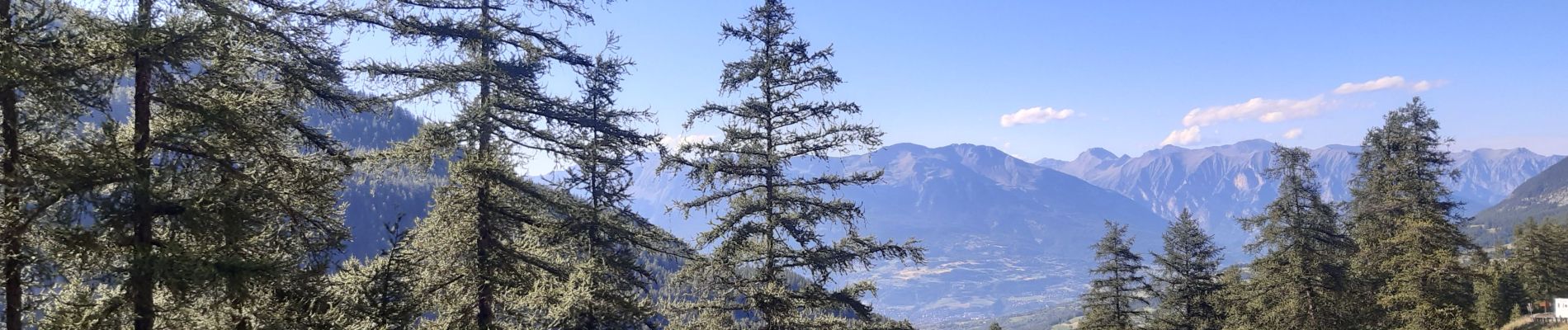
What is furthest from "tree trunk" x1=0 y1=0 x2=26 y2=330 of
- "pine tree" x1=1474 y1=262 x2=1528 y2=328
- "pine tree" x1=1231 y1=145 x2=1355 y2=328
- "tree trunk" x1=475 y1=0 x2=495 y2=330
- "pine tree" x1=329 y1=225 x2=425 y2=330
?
"pine tree" x1=1474 y1=262 x2=1528 y2=328

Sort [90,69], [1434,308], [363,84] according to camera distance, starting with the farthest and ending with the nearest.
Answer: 1. [1434,308]
2. [363,84]
3. [90,69]

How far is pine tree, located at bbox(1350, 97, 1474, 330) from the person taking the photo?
24234 millimetres

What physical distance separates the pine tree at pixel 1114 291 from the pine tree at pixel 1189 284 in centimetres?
145

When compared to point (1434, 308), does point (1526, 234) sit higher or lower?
higher

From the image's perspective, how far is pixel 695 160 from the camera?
14.1m

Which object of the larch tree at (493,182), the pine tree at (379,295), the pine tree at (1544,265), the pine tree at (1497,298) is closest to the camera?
the pine tree at (379,295)

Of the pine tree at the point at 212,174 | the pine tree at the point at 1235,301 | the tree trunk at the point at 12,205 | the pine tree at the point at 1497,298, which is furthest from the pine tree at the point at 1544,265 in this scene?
the tree trunk at the point at 12,205

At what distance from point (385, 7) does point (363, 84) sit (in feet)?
4.02

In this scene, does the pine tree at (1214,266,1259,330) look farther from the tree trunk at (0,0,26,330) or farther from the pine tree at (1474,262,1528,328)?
the tree trunk at (0,0,26,330)

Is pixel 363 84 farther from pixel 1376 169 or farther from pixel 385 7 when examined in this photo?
pixel 1376 169

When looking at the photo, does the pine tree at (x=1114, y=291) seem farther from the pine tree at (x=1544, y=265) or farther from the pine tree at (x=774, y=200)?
the pine tree at (x=1544, y=265)

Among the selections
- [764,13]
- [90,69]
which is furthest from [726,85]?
[90,69]

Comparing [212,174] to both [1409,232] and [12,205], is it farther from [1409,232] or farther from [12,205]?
[1409,232]

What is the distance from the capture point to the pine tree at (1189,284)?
98.0 feet
